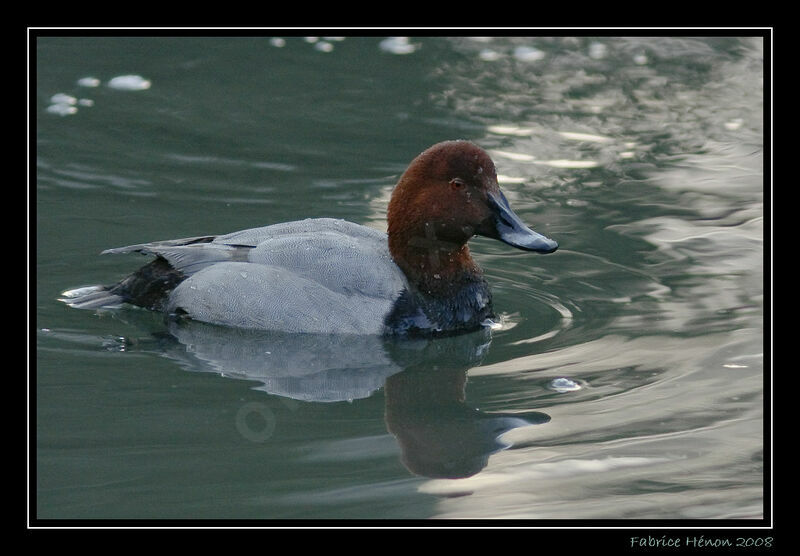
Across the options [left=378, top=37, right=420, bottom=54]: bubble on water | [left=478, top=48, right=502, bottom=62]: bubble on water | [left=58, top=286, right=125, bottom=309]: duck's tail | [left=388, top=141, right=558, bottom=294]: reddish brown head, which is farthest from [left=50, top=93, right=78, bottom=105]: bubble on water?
[left=388, top=141, right=558, bottom=294]: reddish brown head

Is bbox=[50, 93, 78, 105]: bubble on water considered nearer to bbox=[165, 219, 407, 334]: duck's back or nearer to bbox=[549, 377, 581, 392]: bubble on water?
bbox=[165, 219, 407, 334]: duck's back

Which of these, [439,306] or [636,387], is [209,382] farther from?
[636,387]

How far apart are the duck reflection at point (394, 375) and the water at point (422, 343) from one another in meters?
0.02

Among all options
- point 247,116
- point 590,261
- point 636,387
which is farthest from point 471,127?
point 636,387

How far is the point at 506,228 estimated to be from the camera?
22.5ft

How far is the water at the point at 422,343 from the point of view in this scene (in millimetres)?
4980

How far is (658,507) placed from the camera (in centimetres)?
476

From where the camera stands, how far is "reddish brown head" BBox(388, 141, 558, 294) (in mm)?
6852

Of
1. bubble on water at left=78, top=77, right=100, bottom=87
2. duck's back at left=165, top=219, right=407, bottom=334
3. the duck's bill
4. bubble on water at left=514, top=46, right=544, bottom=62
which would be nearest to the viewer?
duck's back at left=165, top=219, right=407, bottom=334

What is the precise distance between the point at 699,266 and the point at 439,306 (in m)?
2.01

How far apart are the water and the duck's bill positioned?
22.2 inches

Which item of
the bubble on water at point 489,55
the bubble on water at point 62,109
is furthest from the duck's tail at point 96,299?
the bubble on water at point 489,55

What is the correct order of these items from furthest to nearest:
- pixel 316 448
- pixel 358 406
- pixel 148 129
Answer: pixel 148 129
pixel 358 406
pixel 316 448

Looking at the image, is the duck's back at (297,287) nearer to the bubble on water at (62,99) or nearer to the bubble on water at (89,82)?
the bubble on water at (62,99)
